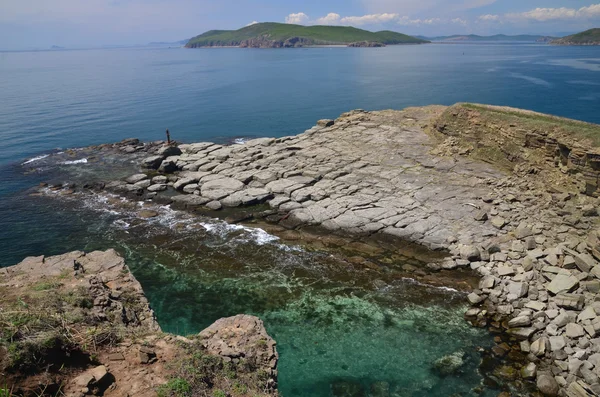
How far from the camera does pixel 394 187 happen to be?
35.6 meters

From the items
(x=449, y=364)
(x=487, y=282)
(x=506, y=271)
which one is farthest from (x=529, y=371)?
(x=506, y=271)

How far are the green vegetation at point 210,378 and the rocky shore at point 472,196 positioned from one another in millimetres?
13207

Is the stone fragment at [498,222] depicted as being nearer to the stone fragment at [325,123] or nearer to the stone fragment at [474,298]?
the stone fragment at [474,298]

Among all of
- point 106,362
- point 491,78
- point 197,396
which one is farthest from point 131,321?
point 491,78

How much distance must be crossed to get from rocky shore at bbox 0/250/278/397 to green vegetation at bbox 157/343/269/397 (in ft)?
0.11

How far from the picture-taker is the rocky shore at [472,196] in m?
20.2

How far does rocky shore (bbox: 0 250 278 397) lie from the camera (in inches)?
427

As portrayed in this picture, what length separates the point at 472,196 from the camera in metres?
32.9

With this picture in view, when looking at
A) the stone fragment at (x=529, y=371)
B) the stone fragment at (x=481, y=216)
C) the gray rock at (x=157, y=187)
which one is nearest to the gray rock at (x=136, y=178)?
the gray rock at (x=157, y=187)

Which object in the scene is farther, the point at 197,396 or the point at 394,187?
the point at 394,187

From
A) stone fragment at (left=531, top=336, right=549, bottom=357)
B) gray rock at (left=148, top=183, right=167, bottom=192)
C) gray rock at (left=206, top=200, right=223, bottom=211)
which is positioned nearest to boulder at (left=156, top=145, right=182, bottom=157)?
gray rock at (left=148, top=183, right=167, bottom=192)

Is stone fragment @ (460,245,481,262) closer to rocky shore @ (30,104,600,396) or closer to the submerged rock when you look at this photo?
rocky shore @ (30,104,600,396)

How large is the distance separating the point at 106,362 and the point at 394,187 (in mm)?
28886

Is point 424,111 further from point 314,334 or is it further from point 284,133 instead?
point 314,334
